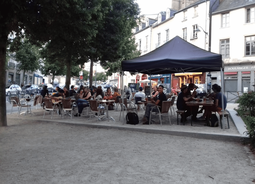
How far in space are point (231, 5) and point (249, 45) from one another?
17.8 feet

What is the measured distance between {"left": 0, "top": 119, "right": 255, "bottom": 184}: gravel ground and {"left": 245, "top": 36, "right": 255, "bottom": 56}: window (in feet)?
79.3

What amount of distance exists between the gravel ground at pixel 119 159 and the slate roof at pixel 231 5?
25542mm

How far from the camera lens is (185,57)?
8.20 metres

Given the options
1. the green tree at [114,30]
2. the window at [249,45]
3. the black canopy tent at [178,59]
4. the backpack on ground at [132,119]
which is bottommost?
the backpack on ground at [132,119]

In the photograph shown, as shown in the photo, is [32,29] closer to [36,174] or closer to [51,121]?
[51,121]

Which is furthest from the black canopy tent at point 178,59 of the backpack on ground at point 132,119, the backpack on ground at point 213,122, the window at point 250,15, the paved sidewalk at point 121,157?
the window at point 250,15

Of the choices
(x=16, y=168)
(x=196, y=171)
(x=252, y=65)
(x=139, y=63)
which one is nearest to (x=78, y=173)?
(x=16, y=168)

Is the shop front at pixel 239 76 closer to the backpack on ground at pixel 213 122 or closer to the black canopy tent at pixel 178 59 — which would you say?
the black canopy tent at pixel 178 59

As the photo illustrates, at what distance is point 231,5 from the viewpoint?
A: 2855 cm

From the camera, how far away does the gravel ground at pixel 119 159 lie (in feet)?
12.1

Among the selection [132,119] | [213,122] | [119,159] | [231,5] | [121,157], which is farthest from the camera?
[231,5]

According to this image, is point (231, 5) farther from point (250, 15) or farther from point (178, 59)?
point (178, 59)

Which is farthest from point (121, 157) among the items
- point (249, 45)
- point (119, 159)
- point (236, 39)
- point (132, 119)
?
point (236, 39)

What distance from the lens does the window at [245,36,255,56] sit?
87.8 feet
